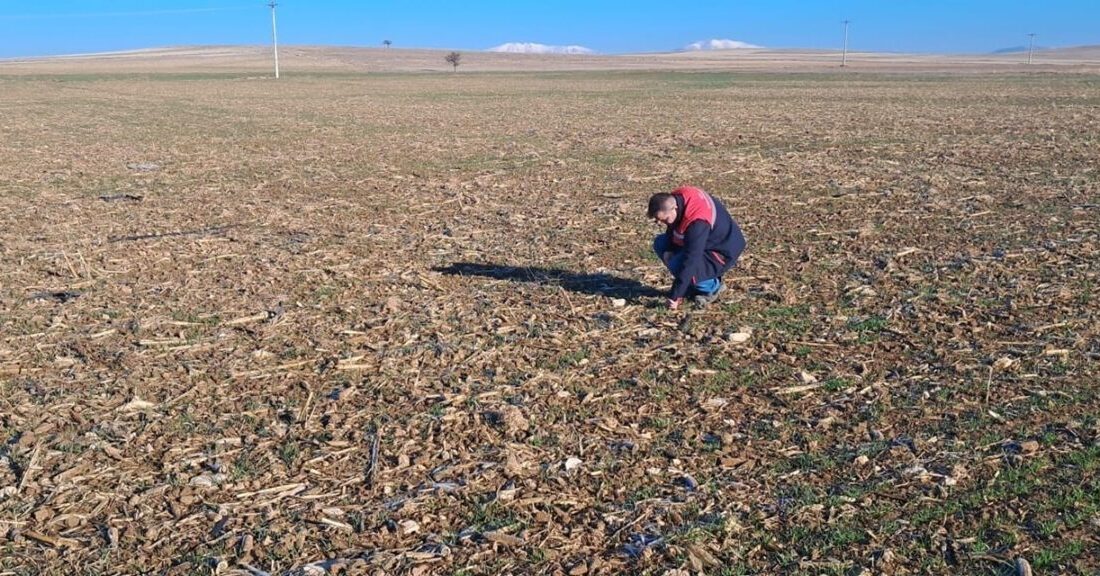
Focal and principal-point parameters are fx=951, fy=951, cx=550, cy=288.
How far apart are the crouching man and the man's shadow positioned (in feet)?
1.83

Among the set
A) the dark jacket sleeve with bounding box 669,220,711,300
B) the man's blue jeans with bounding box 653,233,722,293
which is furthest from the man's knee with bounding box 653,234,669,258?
the dark jacket sleeve with bounding box 669,220,711,300

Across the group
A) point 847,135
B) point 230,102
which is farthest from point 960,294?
point 230,102

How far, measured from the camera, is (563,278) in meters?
8.55

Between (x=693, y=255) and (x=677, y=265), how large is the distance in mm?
184

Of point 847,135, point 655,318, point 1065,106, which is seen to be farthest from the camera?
point 1065,106

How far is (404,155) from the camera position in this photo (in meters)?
18.3

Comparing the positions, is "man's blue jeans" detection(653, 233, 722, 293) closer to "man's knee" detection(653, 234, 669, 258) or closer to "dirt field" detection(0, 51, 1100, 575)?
"man's knee" detection(653, 234, 669, 258)

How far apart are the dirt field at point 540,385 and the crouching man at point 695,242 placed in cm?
26

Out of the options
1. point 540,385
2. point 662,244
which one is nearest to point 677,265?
point 662,244

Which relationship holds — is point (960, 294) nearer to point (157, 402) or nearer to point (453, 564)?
point (453, 564)

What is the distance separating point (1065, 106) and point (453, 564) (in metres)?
32.7

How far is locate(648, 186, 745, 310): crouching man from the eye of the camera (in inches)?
286

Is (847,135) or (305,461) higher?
(847,135)

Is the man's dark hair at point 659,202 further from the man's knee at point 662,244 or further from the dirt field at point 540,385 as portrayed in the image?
the dirt field at point 540,385
